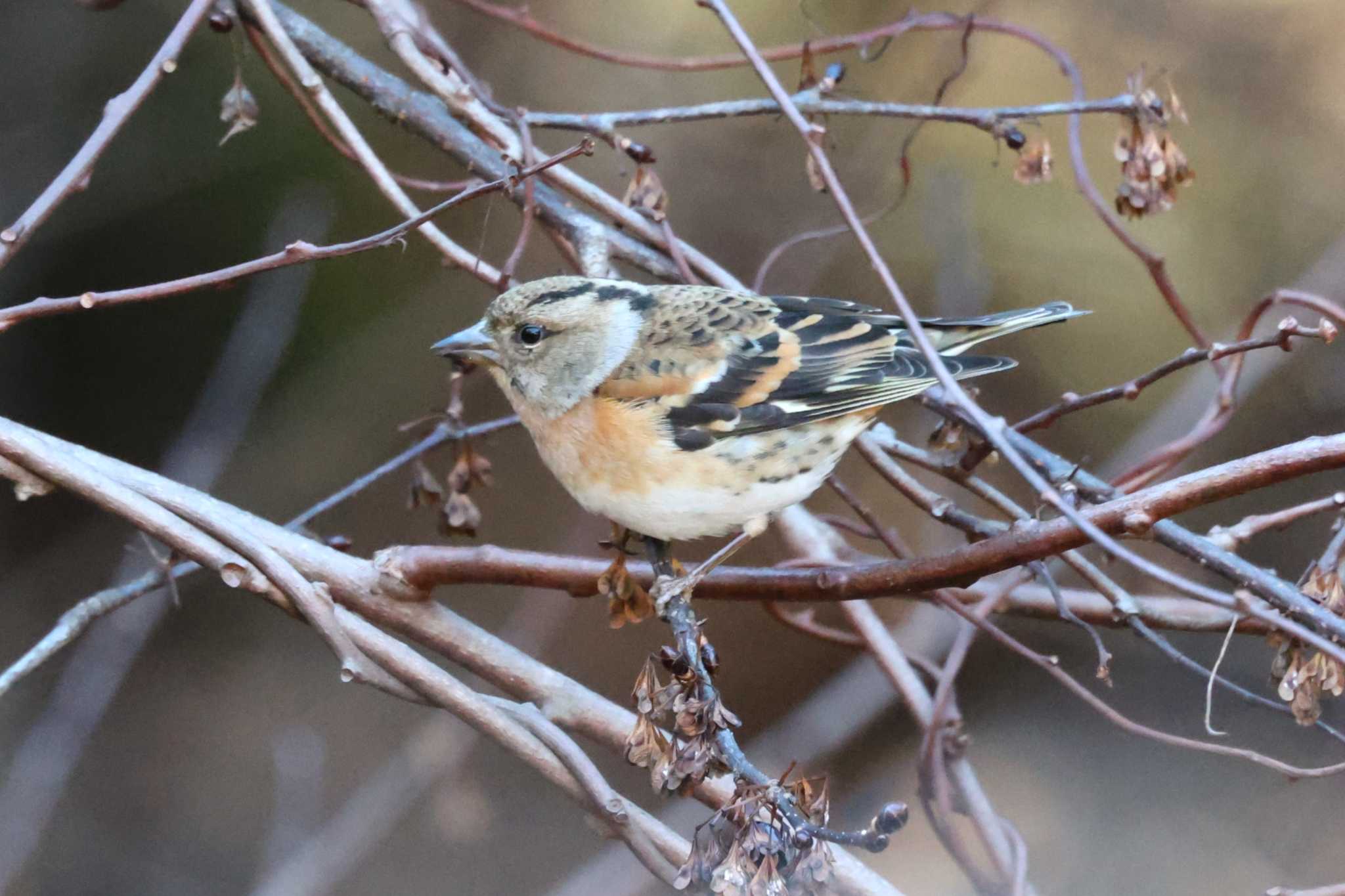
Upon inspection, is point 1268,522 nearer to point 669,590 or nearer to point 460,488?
point 669,590

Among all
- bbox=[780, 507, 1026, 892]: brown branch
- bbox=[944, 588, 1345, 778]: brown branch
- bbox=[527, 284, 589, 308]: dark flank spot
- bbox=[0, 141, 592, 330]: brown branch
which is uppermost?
bbox=[0, 141, 592, 330]: brown branch

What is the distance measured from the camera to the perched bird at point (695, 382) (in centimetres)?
218

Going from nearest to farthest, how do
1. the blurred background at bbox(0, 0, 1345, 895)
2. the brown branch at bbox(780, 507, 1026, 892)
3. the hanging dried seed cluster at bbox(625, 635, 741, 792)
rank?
1. the hanging dried seed cluster at bbox(625, 635, 741, 792)
2. the brown branch at bbox(780, 507, 1026, 892)
3. the blurred background at bbox(0, 0, 1345, 895)

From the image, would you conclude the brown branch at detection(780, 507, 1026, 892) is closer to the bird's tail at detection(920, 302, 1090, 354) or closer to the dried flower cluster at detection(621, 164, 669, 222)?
the bird's tail at detection(920, 302, 1090, 354)

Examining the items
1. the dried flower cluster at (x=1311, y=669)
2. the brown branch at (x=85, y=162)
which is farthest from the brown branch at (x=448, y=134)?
the dried flower cluster at (x=1311, y=669)

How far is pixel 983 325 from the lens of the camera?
2.30 meters

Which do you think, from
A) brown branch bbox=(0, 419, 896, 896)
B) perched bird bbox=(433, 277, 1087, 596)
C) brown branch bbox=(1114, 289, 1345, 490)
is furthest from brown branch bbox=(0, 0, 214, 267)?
brown branch bbox=(1114, 289, 1345, 490)

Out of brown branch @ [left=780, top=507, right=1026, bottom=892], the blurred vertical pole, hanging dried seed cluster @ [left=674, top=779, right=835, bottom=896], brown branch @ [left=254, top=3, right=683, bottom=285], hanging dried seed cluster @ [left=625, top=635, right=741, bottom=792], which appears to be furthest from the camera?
the blurred vertical pole

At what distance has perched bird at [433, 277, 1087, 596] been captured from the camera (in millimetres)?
2182

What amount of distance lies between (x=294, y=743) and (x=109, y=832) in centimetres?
64

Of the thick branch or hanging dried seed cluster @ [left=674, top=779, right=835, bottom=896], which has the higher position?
the thick branch

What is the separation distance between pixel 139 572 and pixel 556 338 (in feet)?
6.49

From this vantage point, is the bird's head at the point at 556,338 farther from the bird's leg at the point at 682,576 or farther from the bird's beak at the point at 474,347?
the bird's leg at the point at 682,576

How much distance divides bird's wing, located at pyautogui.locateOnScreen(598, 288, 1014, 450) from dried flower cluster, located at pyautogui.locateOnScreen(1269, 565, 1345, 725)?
2.17 ft
